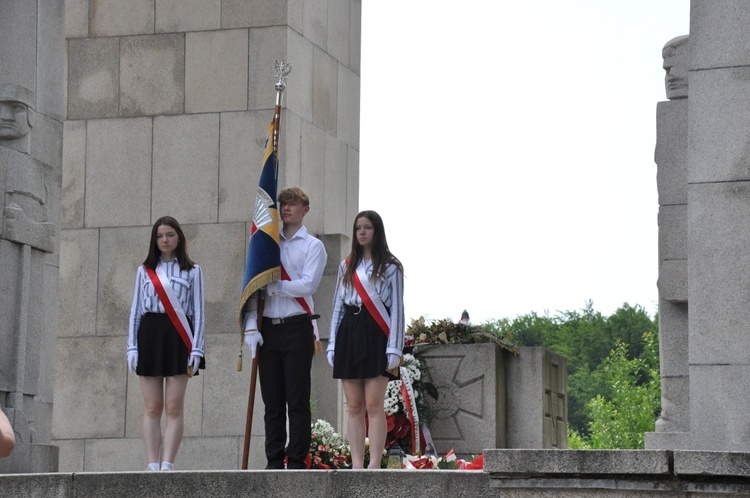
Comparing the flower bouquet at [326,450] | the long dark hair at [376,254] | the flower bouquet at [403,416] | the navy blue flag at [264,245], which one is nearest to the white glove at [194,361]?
the navy blue flag at [264,245]

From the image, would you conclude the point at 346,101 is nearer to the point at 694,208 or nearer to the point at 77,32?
the point at 77,32

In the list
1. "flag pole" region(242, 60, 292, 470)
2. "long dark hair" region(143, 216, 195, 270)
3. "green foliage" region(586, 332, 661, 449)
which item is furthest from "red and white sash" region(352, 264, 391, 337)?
"green foliage" region(586, 332, 661, 449)

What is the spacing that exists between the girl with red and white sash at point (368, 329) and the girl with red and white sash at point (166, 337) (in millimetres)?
1138

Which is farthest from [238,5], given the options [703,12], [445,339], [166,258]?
[703,12]

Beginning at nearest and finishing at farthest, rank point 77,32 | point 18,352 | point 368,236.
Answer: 1. point 368,236
2. point 18,352
3. point 77,32

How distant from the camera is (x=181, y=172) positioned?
16.9 metres

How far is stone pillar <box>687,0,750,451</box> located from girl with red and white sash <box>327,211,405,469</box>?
7.92ft

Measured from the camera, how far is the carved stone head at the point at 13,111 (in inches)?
457

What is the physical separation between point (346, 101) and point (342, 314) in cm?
774

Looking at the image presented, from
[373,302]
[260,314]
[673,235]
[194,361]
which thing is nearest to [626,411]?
[673,235]

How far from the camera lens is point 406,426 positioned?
15109mm

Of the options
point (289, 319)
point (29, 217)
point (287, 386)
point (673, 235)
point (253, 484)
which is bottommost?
point (253, 484)

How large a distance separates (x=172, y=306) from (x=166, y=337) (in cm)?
23

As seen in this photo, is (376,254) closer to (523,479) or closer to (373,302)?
(373,302)
